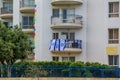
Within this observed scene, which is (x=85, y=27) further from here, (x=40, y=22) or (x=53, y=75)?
(x=53, y=75)

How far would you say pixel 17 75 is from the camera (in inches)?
1328

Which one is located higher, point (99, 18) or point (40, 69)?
point (99, 18)

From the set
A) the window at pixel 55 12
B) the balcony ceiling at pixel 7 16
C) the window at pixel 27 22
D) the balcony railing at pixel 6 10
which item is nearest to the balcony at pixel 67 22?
the window at pixel 55 12

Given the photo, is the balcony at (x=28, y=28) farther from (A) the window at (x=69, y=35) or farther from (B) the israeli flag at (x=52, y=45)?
(A) the window at (x=69, y=35)

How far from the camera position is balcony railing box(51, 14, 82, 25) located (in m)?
45.7

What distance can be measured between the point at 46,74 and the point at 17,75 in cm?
239

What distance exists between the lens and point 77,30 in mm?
46031

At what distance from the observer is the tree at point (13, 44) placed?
37.9 meters

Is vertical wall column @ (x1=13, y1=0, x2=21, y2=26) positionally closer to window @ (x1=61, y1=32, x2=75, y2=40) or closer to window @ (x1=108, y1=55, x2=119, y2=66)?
window @ (x1=61, y1=32, x2=75, y2=40)

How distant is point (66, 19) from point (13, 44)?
9.10 metres

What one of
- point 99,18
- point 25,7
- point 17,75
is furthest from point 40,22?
point 17,75

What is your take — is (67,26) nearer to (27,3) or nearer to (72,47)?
(72,47)

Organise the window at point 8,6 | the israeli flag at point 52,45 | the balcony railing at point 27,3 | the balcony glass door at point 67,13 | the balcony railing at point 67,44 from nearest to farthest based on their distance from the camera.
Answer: the balcony railing at point 67,44 → the israeli flag at point 52,45 → the balcony glass door at point 67,13 → the balcony railing at point 27,3 → the window at point 8,6

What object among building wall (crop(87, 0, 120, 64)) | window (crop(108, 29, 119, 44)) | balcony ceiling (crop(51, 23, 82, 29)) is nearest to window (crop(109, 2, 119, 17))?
Answer: building wall (crop(87, 0, 120, 64))
